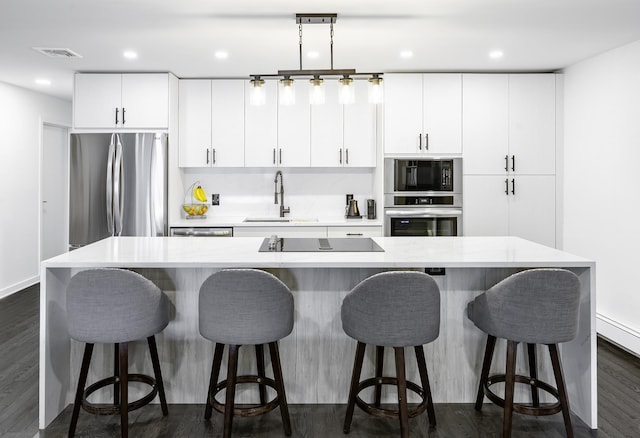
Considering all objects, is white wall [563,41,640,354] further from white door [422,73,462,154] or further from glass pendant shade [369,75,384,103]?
glass pendant shade [369,75,384,103]

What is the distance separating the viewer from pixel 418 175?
473 cm

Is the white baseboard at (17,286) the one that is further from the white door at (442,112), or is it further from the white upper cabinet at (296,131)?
the white door at (442,112)

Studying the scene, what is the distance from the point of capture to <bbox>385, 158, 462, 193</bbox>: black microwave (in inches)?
187

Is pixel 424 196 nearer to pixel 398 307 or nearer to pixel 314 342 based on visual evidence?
pixel 314 342

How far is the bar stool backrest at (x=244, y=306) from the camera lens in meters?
2.21

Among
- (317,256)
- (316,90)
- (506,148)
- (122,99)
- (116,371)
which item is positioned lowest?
(116,371)

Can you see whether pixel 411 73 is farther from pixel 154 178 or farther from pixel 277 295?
pixel 277 295

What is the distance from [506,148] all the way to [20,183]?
5.31 metres

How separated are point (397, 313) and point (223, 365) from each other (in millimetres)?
1139

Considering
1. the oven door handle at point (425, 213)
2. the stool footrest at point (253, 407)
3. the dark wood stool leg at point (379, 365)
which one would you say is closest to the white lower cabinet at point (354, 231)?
the oven door handle at point (425, 213)

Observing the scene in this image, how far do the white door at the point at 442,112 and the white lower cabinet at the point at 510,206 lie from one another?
1.33 feet

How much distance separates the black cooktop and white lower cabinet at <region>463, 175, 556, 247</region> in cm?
195

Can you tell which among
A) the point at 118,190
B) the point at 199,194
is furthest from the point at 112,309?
the point at 199,194

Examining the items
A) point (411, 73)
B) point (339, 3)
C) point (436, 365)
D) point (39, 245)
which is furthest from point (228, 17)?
point (39, 245)
